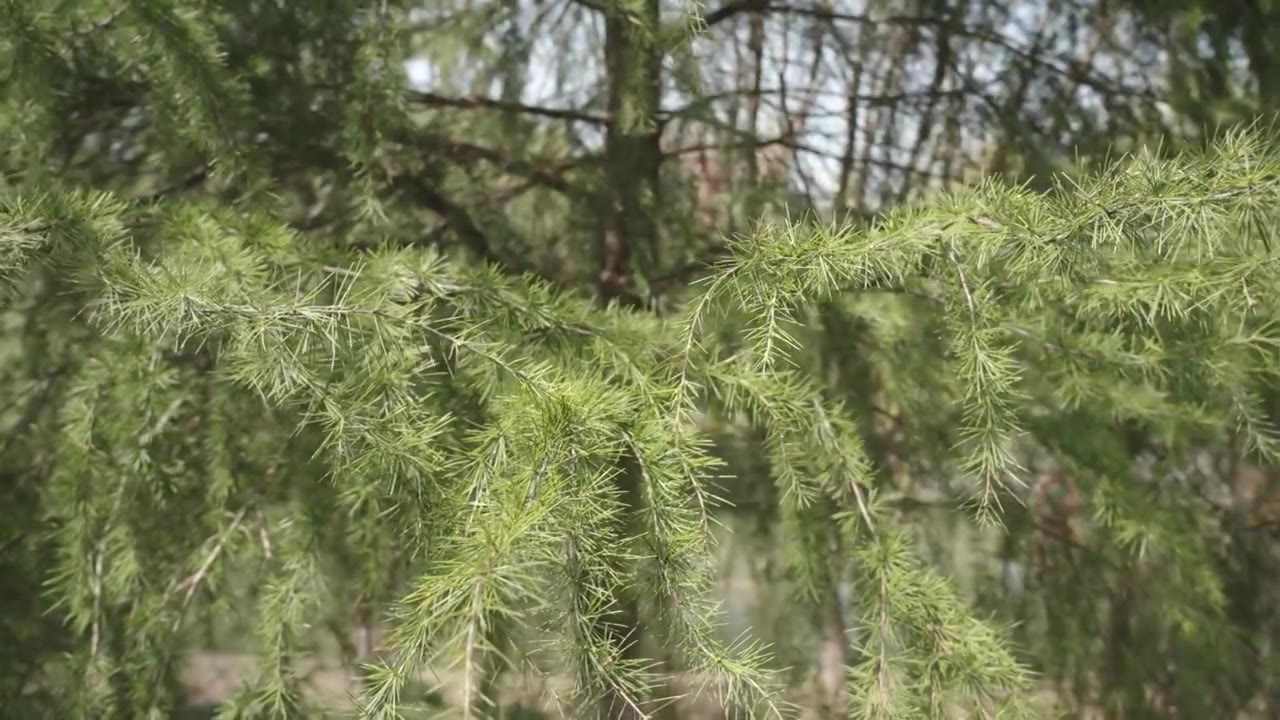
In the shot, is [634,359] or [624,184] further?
[624,184]

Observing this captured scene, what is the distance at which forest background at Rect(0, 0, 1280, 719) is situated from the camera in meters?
0.45

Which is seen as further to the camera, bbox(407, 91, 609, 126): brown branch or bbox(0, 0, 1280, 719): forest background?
bbox(407, 91, 609, 126): brown branch

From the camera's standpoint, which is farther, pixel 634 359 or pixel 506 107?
pixel 506 107

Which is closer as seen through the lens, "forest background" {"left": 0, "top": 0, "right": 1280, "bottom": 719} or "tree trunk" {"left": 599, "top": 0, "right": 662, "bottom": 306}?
"forest background" {"left": 0, "top": 0, "right": 1280, "bottom": 719}

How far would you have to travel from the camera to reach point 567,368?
0.54 meters

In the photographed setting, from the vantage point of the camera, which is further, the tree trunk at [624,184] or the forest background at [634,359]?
the tree trunk at [624,184]

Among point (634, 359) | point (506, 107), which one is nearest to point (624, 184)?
point (506, 107)

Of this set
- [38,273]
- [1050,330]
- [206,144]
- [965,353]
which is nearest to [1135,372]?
[1050,330]

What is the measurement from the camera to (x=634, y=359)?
1.82 ft

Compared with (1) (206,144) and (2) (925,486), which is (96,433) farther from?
(2) (925,486)

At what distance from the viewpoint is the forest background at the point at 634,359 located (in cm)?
45

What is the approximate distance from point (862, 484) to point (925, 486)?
219 millimetres

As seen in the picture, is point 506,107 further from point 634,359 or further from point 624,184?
point 634,359

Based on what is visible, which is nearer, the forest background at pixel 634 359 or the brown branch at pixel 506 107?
the forest background at pixel 634 359
